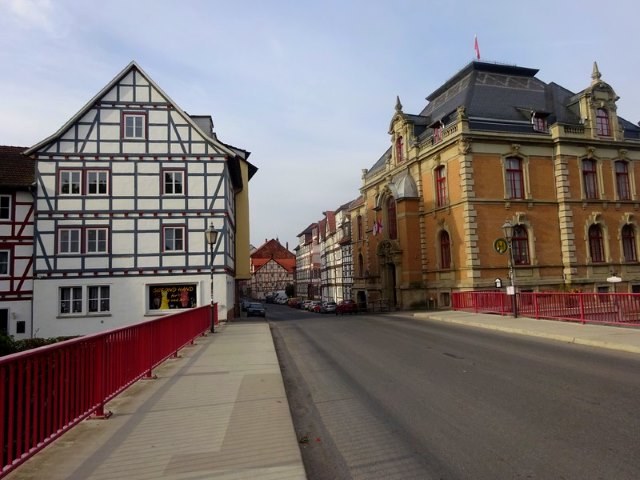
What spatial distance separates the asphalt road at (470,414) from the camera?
479 cm

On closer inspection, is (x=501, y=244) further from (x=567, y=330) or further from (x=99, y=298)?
(x=99, y=298)

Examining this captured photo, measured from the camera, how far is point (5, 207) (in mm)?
26516

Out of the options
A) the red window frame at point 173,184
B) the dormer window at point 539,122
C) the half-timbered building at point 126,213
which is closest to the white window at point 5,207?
the half-timbered building at point 126,213

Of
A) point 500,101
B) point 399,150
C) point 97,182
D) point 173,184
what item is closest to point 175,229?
point 173,184

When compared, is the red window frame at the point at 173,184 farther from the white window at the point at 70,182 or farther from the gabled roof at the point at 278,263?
the gabled roof at the point at 278,263

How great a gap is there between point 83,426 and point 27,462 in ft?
4.24

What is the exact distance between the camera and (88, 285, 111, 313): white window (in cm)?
2575

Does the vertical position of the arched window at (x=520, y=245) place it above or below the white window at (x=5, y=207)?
below

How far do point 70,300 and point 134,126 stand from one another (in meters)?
10.4

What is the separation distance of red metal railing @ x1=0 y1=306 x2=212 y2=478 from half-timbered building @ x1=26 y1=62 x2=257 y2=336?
17557mm

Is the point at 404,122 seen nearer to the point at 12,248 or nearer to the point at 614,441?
the point at 12,248

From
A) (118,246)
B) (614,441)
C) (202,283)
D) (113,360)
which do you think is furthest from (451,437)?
(118,246)

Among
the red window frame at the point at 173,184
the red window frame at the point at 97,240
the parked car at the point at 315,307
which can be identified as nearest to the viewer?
the red window frame at the point at 97,240

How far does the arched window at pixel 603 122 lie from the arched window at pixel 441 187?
1119 cm
